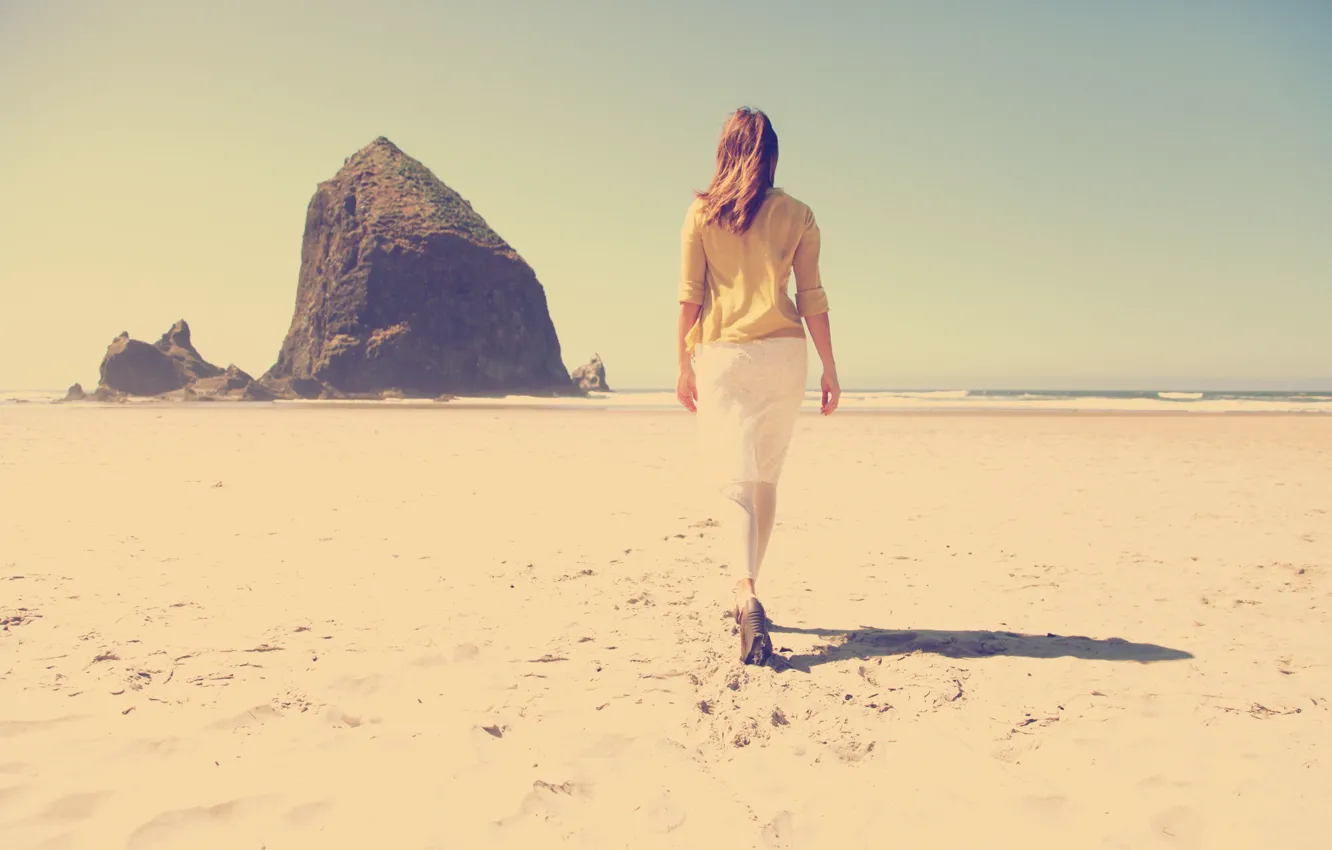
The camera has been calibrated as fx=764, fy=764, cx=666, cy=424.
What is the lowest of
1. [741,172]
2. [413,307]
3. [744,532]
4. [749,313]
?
[744,532]

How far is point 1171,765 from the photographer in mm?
2225

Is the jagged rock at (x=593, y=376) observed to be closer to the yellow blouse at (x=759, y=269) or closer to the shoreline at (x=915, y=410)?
the shoreline at (x=915, y=410)

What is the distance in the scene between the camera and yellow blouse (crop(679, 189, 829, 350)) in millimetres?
3316

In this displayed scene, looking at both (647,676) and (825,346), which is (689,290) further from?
(647,676)

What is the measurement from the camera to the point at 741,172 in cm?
334

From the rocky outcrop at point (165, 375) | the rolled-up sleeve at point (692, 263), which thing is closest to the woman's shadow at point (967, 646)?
the rolled-up sleeve at point (692, 263)

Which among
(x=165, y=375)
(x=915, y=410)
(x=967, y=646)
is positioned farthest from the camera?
(x=165, y=375)

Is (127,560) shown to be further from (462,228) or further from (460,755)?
(462,228)

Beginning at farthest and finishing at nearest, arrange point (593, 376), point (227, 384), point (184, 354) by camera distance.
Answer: point (593, 376) → point (184, 354) → point (227, 384)

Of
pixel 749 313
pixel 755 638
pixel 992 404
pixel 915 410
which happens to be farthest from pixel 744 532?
pixel 992 404

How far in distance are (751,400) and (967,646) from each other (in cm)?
141

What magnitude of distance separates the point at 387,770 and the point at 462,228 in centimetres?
6237

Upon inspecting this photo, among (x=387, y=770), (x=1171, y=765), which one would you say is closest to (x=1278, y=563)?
(x=1171, y=765)

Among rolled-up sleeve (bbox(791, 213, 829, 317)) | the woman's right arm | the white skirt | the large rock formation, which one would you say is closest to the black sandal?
the white skirt
